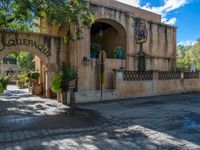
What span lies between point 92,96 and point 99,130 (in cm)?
544

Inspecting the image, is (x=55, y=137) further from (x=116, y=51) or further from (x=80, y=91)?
(x=116, y=51)

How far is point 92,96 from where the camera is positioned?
11.4 m

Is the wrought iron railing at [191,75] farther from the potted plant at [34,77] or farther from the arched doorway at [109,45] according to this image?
the potted plant at [34,77]

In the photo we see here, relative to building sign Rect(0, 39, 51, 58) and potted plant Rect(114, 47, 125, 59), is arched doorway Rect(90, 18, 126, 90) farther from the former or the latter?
building sign Rect(0, 39, 51, 58)

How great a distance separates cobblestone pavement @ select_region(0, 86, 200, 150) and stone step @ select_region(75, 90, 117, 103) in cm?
229

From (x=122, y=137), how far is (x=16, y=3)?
7546 mm

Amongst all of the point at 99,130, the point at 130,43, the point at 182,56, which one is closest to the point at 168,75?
the point at 130,43

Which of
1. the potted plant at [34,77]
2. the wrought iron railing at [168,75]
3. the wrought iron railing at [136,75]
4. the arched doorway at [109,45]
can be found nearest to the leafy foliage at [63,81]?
the arched doorway at [109,45]

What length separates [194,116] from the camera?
7777 millimetres

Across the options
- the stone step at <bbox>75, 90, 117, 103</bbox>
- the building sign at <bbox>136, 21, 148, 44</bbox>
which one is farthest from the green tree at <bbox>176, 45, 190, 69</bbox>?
the stone step at <bbox>75, 90, 117, 103</bbox>

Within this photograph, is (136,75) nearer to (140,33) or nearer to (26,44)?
(140,33)

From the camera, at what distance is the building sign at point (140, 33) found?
48.4ft

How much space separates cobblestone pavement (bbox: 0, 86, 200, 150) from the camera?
15.5ft

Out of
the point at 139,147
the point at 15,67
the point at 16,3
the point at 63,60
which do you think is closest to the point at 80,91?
the point at 63,60
